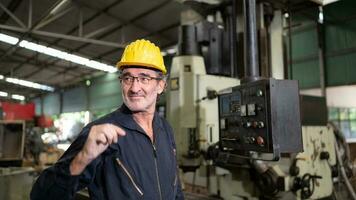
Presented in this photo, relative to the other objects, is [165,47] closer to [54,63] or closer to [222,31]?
[54,63]

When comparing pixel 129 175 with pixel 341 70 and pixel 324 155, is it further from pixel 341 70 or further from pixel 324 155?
pixel 341 70

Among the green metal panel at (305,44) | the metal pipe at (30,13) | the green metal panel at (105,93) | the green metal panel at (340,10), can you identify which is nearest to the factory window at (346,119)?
the green metal panel at (305,44)

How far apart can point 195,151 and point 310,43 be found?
125 inches

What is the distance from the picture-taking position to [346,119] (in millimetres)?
4301

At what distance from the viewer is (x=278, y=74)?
7.29 ft

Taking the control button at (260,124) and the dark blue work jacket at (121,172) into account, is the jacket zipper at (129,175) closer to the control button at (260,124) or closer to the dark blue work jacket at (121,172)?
the dark blue work jacket at (121,172)

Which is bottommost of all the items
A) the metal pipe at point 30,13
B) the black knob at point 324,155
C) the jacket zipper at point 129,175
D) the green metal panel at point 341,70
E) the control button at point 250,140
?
the black knob at point 324,155

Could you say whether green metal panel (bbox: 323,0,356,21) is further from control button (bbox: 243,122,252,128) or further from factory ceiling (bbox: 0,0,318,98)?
control button (bbox: 243,122,252,128)

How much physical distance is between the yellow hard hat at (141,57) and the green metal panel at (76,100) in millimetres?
7907

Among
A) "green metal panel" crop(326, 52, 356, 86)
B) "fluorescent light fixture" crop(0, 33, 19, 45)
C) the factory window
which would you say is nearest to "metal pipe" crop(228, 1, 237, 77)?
"fluorescent light fixture" crop(0, 33, 19, 45)

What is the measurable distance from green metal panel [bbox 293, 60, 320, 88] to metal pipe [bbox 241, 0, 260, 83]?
3.02 metres

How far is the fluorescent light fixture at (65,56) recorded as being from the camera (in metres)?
3.35

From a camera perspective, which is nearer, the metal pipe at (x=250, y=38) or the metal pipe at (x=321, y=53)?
the metal pipe at (x=250, y=38)

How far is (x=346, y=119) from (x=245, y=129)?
351cm
